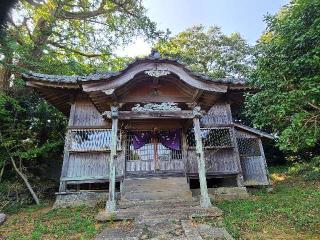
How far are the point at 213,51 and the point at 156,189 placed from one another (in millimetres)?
22452

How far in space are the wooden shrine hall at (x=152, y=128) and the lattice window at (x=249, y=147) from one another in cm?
5

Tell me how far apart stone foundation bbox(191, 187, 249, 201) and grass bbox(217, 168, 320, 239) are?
468 millimetres

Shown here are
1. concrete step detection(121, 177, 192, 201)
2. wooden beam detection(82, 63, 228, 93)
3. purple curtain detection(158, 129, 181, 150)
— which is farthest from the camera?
purple curtain detection(158, 129, 181, 150)

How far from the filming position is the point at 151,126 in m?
12.6

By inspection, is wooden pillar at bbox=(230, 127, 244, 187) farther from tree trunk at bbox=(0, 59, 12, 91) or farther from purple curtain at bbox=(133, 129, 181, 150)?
tree trunk at bbox=(0, 59, 12, 91)

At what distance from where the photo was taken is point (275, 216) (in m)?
8.21

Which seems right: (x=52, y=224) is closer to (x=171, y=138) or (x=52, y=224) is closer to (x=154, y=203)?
(x=154, y=203)

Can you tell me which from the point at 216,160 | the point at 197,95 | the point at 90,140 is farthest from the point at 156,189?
the point at 197,95

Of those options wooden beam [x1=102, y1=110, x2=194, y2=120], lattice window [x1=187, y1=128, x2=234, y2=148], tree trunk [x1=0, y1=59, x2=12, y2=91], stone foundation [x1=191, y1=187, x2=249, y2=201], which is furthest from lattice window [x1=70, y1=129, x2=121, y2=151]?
tree trunk [x1=0, y1=59, x2=12, y2=91]

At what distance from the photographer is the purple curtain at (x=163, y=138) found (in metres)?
12.6

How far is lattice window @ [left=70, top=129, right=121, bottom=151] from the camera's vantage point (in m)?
12.2

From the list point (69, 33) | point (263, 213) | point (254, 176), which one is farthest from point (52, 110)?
point (263, 213)

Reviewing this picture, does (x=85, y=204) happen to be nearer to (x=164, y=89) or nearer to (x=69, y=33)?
(x=164, y=89)

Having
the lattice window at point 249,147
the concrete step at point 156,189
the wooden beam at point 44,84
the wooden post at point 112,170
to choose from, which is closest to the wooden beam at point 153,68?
the wooden post at point 112,170
